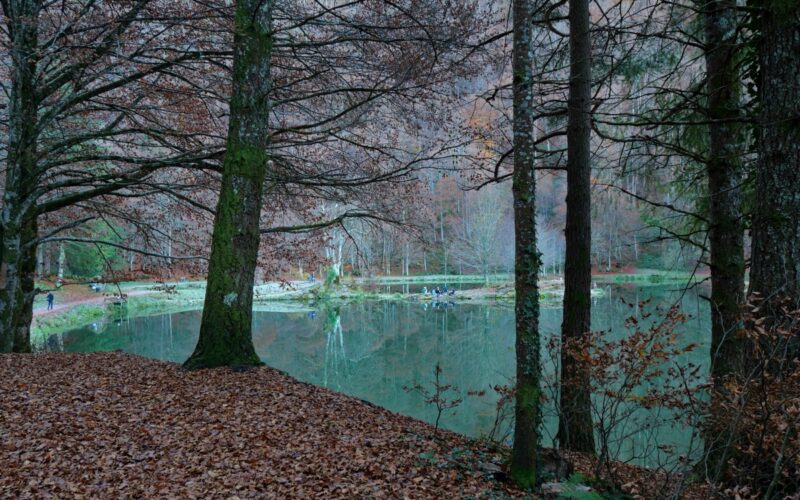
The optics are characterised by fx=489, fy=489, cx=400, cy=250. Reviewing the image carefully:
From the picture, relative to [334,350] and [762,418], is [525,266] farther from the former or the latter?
[334,350]

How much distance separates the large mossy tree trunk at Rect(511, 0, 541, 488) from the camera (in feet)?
10.3

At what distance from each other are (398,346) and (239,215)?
1213 centimetres

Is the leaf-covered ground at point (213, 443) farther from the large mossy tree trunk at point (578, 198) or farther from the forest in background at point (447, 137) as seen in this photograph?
the large mossy tree trunk at point (578, 198)

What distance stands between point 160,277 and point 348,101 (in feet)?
14.1

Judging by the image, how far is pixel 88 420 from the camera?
4020mm

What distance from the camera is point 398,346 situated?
56.1 feet

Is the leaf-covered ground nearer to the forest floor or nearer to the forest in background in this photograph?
the forest floor

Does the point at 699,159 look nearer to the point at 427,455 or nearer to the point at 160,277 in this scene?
the point at 427,455

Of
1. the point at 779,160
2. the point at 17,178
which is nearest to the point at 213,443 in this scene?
the point at 779,160

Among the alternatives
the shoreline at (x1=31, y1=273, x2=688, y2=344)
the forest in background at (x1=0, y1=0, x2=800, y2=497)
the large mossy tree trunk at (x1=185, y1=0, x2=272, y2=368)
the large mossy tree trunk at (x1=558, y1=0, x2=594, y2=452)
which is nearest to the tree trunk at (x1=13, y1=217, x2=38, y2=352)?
the forest in background at (x1=0, y1=0, x2=800, y2=497)

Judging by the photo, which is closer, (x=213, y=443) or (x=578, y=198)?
(x=213, y=443)

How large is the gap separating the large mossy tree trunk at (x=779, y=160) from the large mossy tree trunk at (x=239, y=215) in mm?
4840

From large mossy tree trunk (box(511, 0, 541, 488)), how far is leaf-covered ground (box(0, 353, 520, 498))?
30 centimetres

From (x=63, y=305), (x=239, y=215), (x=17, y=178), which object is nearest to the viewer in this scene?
(x=239, y=215)
